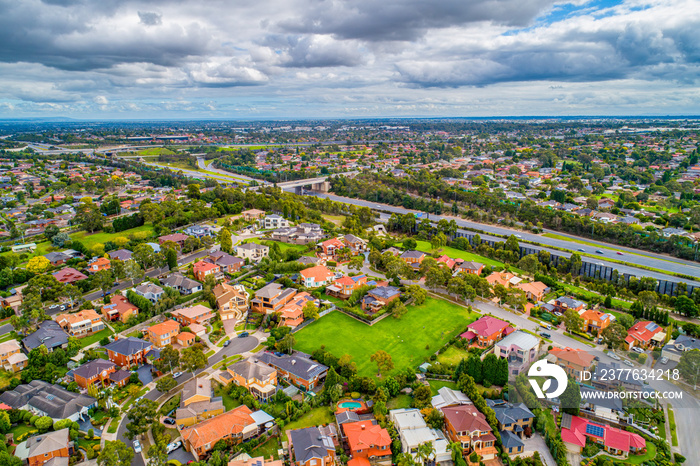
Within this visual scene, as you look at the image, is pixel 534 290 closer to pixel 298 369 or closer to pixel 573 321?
pixel 573 321

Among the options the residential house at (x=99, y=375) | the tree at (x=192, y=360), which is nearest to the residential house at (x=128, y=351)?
the residential house at (x=99, y=375)

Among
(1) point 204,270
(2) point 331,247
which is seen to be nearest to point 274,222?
(2) point 331,247

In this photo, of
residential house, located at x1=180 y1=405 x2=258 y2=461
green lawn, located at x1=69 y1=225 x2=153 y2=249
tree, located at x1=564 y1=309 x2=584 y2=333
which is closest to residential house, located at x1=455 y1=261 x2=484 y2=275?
tree, located at x1=564 y1=309 x2=584 y2=333

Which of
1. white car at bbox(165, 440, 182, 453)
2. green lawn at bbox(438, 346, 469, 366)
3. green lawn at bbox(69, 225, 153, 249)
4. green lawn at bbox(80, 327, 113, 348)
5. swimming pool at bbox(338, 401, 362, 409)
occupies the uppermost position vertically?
green lawn at bbox(69, 225, 153, 249)

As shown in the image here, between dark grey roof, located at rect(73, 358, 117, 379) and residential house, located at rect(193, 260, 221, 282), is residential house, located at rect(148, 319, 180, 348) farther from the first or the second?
residential house, located at rect(193, 260, 221, 282)

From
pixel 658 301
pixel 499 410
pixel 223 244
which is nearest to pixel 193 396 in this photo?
pixel 499 410

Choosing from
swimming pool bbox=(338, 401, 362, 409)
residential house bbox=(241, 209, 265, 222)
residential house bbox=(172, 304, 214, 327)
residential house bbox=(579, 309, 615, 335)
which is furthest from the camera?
residential house bbox=(241, 209, 265, 222)

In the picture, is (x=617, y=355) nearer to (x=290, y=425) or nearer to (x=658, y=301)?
(x=658, y=301)
